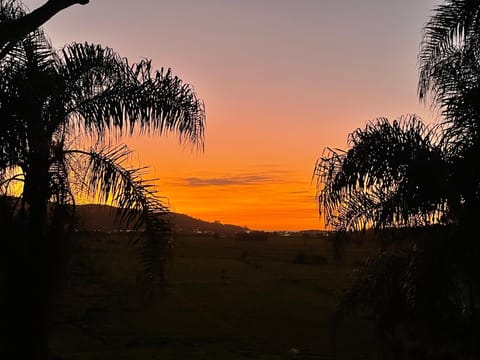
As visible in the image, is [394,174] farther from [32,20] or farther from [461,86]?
[32,20]

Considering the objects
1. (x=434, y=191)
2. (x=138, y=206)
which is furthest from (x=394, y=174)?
(x=138, y=206)

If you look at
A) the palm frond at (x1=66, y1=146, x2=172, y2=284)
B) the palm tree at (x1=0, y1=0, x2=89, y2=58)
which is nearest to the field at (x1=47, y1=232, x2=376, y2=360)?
the palm frond at (x1=66, y1=146, x2=172, y2=284)

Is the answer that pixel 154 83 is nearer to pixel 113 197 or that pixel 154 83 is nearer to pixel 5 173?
pixel 113 197

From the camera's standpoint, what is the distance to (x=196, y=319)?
17.1 metres

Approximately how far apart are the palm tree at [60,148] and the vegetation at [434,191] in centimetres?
242

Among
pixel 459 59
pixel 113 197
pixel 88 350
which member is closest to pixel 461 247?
pixel 459 59

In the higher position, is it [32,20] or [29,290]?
[32,20]

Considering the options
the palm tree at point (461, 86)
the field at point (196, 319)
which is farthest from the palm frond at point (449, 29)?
the field at point (196, 319)

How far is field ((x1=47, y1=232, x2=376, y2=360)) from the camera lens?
1265 centimetres

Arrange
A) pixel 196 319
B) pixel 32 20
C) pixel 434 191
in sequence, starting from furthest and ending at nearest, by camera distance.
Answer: pixel 196 319
pixel 434 191
pixel 32 20

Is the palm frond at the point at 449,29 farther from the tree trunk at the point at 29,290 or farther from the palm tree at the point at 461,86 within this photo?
the tree trunk at the point at 29,290

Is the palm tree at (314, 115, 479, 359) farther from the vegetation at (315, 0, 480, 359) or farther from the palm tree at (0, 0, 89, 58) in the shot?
the palm tree at (0, 0, 89, 58)

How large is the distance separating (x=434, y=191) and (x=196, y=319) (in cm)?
1105

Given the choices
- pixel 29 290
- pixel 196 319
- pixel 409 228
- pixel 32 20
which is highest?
pixel 32 20
